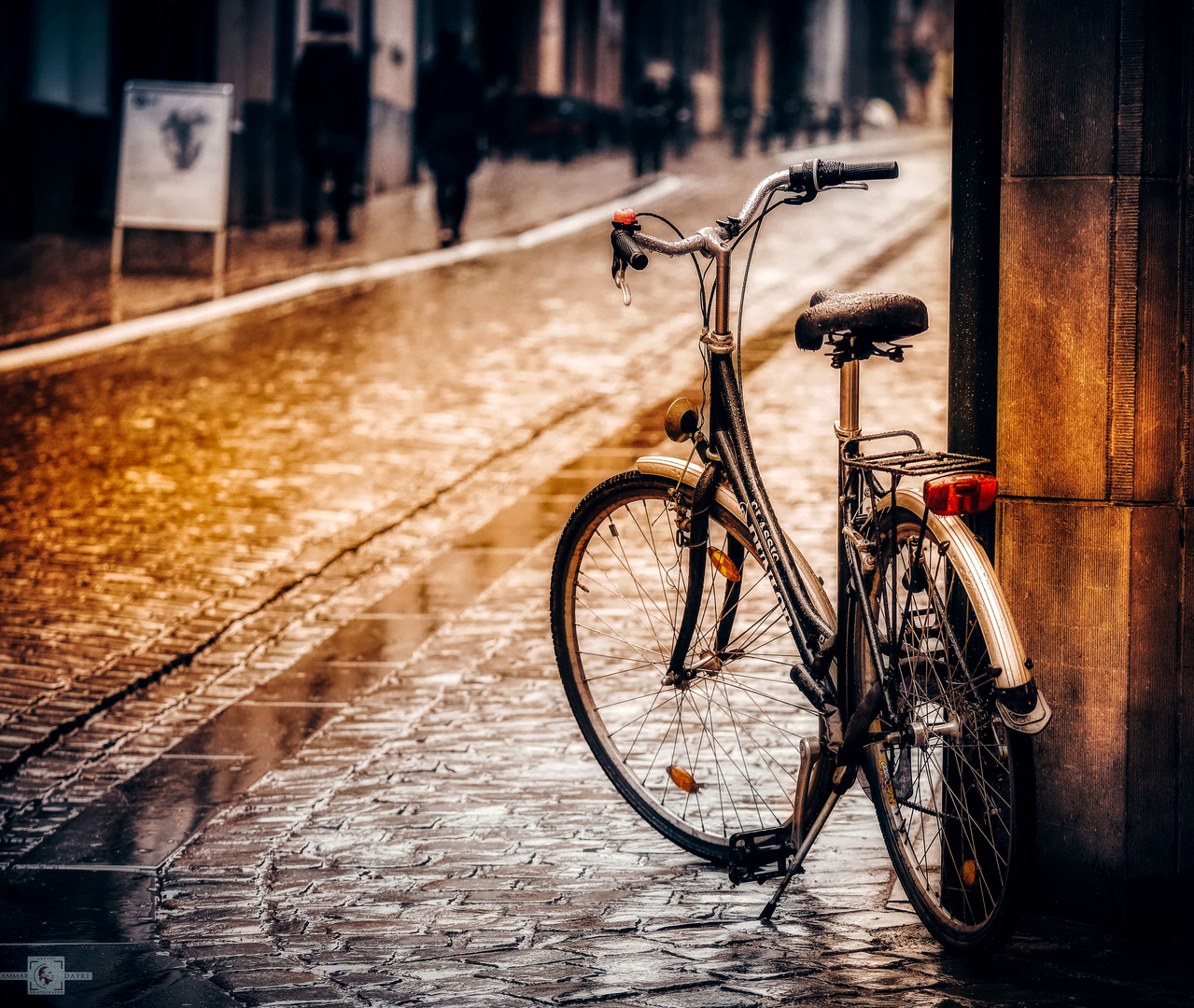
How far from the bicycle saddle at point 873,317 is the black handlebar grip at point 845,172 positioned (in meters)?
0.24

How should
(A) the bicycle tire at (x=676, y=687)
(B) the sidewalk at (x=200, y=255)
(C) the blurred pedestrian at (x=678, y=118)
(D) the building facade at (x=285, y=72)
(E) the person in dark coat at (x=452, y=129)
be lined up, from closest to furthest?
(A) the bicycle tire at (x=676, y=687) → (B) the sidewalk at (x=200, y=255) → (D) the building facade at (x=285, y=72) → (E) the person in dark coat at (x=452, y=129) → (C) the blurred pedestrian at (x=678, y=118)

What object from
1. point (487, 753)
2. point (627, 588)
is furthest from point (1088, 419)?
point (627, 588)

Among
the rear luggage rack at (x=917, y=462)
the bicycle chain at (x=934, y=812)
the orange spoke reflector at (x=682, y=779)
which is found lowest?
the orange spoke reflector at (x=682, y=779)

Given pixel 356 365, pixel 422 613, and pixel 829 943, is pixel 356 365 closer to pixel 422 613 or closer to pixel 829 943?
pixel 422 613

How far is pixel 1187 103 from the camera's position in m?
3.40

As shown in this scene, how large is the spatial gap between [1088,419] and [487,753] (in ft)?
6.31

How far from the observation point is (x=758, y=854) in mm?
3703

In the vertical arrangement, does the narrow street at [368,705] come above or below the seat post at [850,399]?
below

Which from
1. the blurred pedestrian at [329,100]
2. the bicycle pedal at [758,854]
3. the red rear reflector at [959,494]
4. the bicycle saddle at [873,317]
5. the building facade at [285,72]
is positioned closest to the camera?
the red rear reflector at [959,494]

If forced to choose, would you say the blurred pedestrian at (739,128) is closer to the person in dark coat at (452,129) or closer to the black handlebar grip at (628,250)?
the person in dark coat at (452,129)

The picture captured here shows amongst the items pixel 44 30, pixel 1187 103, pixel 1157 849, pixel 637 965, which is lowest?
pixel 637 965

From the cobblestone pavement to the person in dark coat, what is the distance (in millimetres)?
3378

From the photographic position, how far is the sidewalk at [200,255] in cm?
1300

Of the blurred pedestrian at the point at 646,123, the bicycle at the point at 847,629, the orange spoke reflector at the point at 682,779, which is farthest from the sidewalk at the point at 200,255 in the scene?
the orange spoke reflector at the point at 682,779
